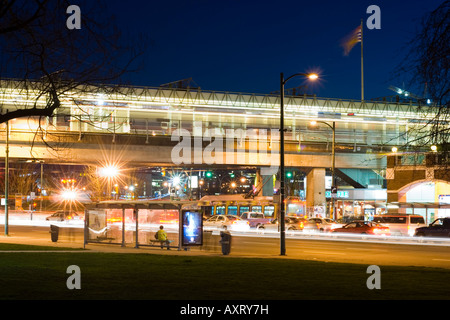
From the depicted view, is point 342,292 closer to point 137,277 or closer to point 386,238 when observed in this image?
point 137,277

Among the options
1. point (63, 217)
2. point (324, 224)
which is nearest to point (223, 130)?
point (324, 224)

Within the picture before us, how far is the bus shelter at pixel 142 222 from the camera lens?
29.2 m

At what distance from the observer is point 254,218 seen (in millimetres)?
54719

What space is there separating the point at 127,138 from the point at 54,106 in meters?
35.4

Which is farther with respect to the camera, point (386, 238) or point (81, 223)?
point (81, 223)

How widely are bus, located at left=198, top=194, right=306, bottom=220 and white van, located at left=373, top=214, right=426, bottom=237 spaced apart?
598 inches

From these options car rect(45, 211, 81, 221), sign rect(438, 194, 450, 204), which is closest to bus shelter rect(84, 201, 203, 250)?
sign rect(438, 194, 450, 204)

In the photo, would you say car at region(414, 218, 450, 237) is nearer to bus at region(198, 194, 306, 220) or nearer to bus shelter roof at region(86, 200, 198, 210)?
bus shelter roof at region(86, 200, 198, 210)

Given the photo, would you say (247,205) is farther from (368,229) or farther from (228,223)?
(368,229)

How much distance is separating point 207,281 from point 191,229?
15.5 m

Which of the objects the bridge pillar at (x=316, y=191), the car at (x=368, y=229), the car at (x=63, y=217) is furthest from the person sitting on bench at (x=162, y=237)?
the car at (x=63, y=217)

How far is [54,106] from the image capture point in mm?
15203

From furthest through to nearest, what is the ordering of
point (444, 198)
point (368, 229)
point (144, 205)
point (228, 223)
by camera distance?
point (444, 198)
point (228, 223)
point (368, 229)
point (144, 205)
